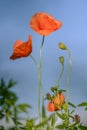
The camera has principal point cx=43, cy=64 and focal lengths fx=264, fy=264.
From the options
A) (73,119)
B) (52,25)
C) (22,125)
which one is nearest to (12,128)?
(22,125)

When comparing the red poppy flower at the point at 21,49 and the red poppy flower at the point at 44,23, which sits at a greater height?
the red poppy flower at the point at 44,23

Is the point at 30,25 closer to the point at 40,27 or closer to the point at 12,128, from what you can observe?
the point at 40,27

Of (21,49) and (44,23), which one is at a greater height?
(44,23)

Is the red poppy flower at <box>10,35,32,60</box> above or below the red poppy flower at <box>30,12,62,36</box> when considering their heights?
below

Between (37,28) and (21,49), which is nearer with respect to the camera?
(37,28)
